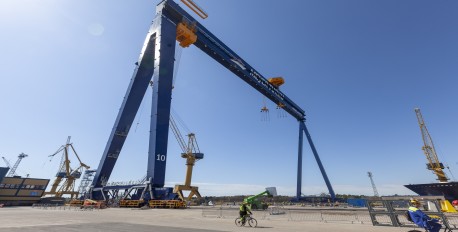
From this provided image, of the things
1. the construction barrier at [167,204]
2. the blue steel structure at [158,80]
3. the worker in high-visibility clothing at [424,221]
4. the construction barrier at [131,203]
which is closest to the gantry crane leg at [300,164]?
the blue steel structure at [158,80]

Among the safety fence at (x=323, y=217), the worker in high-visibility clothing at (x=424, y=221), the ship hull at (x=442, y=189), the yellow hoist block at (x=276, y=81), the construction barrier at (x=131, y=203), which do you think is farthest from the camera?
the yellow hoist block at (x=276, y=81)

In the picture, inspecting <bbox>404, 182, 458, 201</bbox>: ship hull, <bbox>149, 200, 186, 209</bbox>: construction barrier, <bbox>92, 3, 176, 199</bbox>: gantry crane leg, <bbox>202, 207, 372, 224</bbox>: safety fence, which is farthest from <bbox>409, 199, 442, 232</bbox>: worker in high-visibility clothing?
<bbox>404, 182, 458, 201</bbox>: ship hull

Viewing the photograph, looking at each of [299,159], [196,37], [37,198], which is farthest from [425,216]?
[37,198]


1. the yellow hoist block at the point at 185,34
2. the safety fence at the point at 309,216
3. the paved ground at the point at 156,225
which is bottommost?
the paved ground at the point at 156,225

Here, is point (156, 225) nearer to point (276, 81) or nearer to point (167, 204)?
point (167, 204)

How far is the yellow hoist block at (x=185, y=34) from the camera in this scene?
37688mm

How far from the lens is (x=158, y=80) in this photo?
32594mm

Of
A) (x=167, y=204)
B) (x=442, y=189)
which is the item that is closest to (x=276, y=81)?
(x=167, y=204)

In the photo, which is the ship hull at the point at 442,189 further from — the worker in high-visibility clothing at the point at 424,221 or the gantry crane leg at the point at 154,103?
the worker in high-visibility clothing at the point at 424,221

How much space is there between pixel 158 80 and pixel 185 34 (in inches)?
389

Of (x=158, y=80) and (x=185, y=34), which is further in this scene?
(x=185, y=34)

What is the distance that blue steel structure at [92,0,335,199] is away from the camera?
3033 cm

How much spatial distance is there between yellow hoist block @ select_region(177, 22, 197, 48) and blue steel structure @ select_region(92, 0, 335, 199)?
2.89 ft

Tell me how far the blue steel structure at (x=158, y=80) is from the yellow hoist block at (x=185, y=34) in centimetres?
88
